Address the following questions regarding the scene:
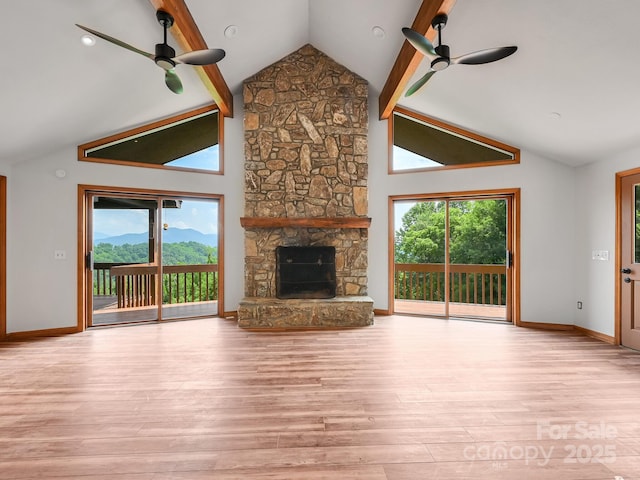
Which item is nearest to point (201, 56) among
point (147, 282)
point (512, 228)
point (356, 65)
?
point (356, 65)

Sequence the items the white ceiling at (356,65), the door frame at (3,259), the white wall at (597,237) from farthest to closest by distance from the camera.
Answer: the door frame at (3,259) → the white wall at (597,237) → the white ceiling at (356,65)

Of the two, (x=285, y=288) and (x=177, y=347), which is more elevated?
(x=285, y=288)

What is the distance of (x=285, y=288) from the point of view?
15.9 ft

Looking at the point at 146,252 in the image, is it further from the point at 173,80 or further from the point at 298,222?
the point at 173,80

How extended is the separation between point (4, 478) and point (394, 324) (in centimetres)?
418

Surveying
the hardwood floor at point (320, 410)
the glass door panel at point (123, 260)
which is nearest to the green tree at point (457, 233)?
the hardwood floor at point (320, 410)

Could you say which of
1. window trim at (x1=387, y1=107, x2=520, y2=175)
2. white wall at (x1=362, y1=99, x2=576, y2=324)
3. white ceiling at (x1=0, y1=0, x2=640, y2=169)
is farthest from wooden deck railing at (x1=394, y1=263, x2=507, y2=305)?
white ceiling at (x1=0, y1=0, x2=640, y2=169)

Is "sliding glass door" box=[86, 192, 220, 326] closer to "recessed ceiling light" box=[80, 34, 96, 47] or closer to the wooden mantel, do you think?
the wooden mantel

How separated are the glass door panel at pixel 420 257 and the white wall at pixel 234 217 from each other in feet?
1.06

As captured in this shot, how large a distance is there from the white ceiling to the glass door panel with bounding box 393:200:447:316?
1519 millimetres

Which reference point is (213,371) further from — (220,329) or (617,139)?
(617,139)

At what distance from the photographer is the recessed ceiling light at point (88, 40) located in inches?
113

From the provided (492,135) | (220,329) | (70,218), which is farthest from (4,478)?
(492,135)

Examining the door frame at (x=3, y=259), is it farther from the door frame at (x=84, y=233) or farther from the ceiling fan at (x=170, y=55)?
the ceiling fan at (x=170, y=55)
